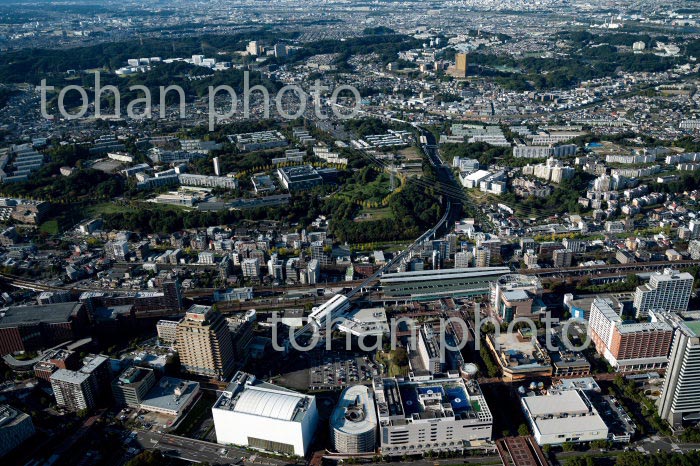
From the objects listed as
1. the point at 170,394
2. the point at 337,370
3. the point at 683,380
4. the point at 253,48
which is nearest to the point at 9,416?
the point at 170,394

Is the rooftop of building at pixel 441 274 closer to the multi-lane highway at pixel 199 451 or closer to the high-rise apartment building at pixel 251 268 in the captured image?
the high-rise apartment building at pixel 251 268

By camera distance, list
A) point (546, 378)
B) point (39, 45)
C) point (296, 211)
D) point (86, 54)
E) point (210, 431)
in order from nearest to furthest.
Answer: point (210, 431), point (546, 378), point (296, 211), point (86, 54), point (39, 45)

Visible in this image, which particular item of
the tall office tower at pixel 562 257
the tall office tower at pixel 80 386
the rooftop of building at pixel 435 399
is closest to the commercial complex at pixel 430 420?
the rooftop of building at pixel 435 399

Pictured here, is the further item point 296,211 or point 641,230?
point 296,211

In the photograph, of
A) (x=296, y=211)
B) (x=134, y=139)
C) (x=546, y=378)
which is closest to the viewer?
(x=546, y=378)

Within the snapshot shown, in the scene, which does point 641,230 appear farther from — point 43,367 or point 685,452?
point 43,367

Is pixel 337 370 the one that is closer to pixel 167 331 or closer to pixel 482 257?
pixel 167 331

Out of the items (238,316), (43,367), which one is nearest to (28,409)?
(43,367)
